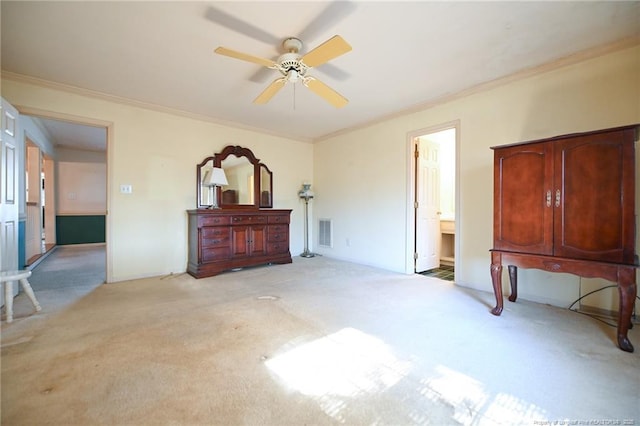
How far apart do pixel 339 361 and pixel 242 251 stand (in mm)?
2868

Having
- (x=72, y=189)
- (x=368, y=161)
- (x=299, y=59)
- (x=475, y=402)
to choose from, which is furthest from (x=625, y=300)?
(x=72, y=189)

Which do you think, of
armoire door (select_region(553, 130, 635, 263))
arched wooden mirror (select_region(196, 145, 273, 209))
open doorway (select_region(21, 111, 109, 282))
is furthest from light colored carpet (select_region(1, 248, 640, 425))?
open doorway (select_region(21, 111, 109, 282))

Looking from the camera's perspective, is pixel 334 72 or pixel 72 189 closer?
pixel 334 72

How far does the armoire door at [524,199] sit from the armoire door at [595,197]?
0.21 ft

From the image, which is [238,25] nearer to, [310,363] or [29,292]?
[310,363]

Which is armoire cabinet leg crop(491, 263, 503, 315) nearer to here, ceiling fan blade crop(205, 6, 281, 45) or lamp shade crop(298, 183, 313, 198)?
ceiling fan blade crop(205, 6, 281, 45)

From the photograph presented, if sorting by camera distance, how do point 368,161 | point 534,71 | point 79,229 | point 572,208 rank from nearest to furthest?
point 572,208
point 534,71
point 368,161
point 79,229

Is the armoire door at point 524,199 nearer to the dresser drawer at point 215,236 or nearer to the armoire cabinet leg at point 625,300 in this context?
the armoire cabinet leg at point 625,300

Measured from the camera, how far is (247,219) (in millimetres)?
4305

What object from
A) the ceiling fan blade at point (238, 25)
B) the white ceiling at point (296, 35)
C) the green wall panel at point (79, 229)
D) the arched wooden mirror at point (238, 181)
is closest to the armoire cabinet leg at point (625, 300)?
the white ceiling at point (296, 35)

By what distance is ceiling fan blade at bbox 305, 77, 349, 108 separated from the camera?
2513 millimetres

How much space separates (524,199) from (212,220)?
12.1 ft

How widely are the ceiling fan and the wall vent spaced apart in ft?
9.65

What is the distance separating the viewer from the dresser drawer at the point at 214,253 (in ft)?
12.7
